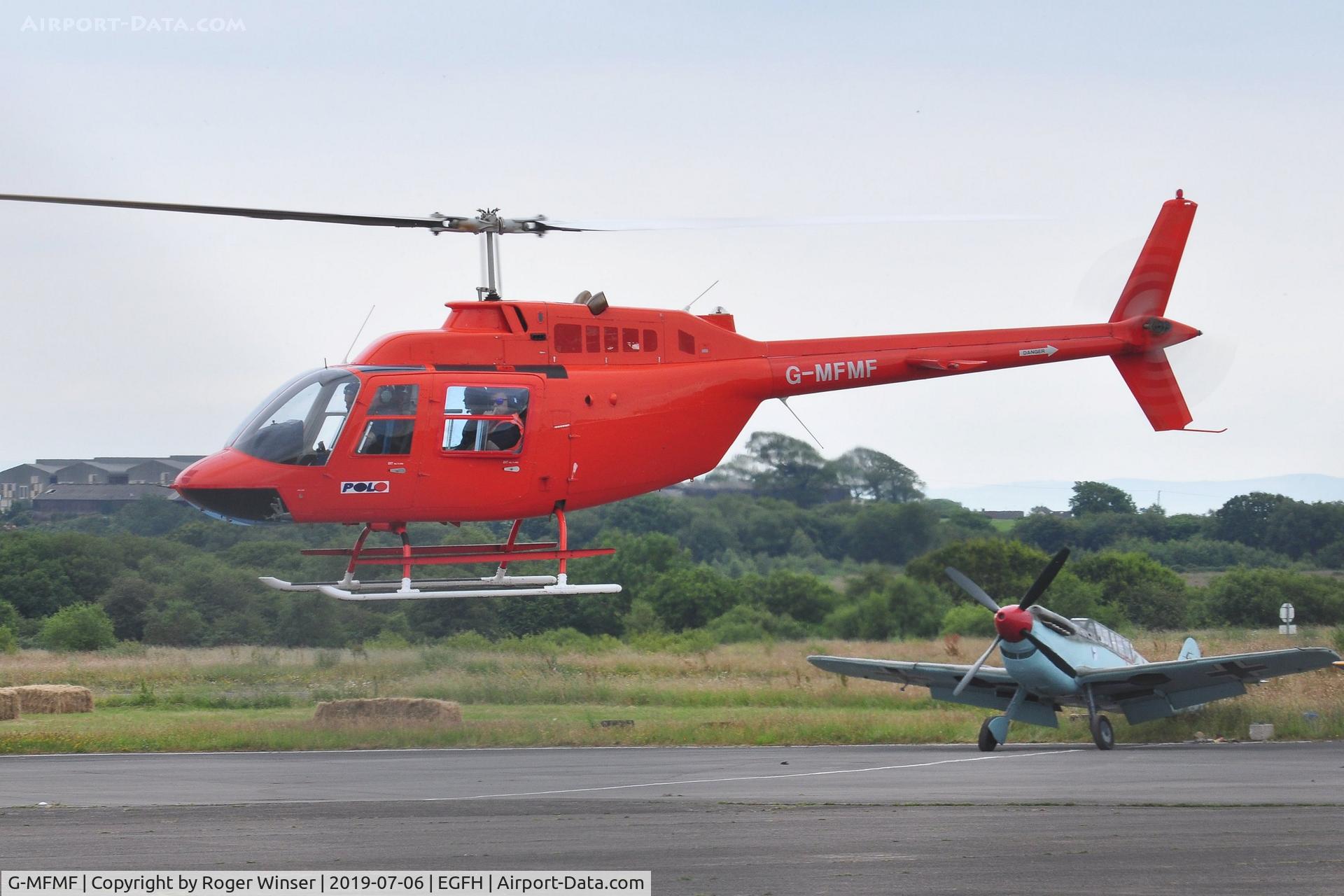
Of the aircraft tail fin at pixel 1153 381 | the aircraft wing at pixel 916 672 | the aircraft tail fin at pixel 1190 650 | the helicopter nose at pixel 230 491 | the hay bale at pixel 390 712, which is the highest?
the aircraft tail fin at pixel 1153 381

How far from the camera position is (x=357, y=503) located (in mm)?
17281

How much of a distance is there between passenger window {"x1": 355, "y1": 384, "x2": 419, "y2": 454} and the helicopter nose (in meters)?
1.17

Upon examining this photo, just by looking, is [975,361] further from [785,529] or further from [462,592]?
[785,529]

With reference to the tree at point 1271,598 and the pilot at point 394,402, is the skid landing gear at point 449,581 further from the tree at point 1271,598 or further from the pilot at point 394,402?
the tree at point 1271,598

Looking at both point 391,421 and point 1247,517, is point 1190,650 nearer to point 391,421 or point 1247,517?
point 391,421

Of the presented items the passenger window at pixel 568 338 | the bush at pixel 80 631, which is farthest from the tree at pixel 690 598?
the passenger window at pixel 568 338

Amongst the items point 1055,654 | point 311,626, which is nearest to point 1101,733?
point 1055,654

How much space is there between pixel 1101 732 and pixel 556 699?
12.4 metres

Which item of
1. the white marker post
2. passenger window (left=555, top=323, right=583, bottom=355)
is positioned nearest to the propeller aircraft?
passenger window (left=555, top=323, right=583, bottom=355)

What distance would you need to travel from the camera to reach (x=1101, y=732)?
960 inches

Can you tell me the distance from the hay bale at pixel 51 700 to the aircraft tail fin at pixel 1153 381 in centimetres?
2159

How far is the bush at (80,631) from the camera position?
133ft

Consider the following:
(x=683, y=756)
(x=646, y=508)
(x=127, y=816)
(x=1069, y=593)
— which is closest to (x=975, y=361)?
(x=683, y=756)

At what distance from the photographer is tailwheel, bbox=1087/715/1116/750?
24.3m
